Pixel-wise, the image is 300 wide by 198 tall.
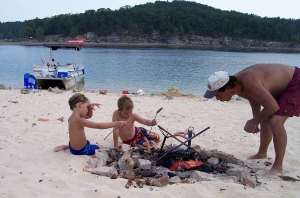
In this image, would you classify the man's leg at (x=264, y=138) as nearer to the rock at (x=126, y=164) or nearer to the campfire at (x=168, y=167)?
the campfire at (x=168, y=167)

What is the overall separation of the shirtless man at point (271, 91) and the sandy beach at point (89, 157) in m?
0.57

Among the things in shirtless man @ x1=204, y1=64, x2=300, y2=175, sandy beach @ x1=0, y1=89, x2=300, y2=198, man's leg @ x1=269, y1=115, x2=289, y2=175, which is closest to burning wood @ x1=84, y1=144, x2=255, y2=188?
sandy beach @ x1=0, y1=89, x2=300, y2=198

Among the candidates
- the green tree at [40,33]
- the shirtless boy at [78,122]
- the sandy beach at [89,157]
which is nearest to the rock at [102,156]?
the sandy beach at [89,157]

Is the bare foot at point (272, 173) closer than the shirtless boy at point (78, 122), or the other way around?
the bare foot at point (272, 173)

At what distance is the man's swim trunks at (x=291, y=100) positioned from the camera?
12.6 feet

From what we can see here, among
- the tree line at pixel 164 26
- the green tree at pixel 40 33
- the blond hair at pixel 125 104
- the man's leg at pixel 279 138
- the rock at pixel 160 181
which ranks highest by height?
the tree line at pixel 164 26

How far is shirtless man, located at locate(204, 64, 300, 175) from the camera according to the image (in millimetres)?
3801

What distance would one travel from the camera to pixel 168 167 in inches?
158

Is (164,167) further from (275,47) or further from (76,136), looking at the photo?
(275,47)

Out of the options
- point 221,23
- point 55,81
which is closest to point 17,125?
point 55,81

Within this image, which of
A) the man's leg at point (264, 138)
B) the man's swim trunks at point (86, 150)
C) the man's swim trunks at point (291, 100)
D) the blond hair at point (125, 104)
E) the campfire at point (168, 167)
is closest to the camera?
the campfire at point (168, 167)

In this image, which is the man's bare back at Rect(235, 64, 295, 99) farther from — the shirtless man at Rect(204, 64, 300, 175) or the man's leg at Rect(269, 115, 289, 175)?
the man's leg at Rect(269, 115, 289, 175)

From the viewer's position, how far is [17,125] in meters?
6.34

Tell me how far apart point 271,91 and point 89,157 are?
283 centimetres
